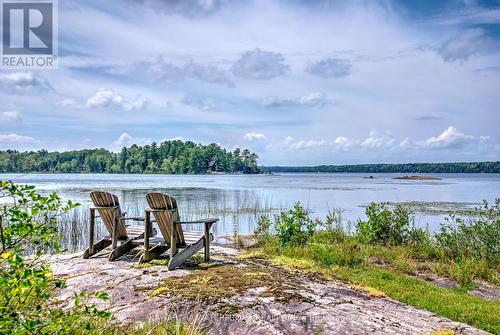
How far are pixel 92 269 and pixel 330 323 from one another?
4.56 meters

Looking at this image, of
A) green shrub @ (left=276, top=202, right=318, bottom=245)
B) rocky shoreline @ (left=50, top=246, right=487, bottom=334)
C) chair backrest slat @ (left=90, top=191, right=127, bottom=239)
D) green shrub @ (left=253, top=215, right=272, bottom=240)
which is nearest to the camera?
rocky shoreline @ (left=50, top=246, right=487, bottom=334)

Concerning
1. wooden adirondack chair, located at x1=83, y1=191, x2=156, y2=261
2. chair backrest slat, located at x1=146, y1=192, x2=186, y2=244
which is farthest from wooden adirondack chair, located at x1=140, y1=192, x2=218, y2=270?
wooden adirondack chair, located at x1=83, y1=191, x2=156, y2=261

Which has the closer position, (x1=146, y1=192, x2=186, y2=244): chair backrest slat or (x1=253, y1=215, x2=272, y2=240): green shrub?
(x1=146, y1=192, x2=186, y2=244): chair backrest slat

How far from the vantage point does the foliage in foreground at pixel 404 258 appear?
23.3 ft

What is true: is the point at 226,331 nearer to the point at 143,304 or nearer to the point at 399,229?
the point at 143,304

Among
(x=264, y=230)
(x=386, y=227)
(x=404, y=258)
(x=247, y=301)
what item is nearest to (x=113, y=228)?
(x=247, y=301)

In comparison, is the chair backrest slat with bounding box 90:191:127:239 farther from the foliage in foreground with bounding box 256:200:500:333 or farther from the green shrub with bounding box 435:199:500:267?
the green shrub with bounding box 435:199:500:267

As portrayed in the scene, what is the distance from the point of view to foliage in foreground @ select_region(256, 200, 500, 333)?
7104 millimetres

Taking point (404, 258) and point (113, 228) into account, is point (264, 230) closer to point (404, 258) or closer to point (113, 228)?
point (404, 258)

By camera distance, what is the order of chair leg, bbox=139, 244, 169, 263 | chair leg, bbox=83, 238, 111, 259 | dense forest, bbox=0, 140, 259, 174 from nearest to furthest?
chair leg, bbox=139, 244, 169, 263
chair leg, bbox=83, 238, 111, 259
dense forest, bbox=0, 140, 259, 174

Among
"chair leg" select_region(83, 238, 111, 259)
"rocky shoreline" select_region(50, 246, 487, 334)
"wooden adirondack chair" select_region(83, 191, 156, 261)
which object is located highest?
"wooden adirondack chair" select_region(83, 191, 156, 261)

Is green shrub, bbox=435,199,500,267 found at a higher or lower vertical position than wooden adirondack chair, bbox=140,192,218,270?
lower

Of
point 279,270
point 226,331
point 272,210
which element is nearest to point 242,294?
point 226,331

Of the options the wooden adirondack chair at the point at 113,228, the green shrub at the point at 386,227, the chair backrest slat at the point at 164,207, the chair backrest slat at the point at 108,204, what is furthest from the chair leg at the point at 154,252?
the green shrub at the point at 386,227
